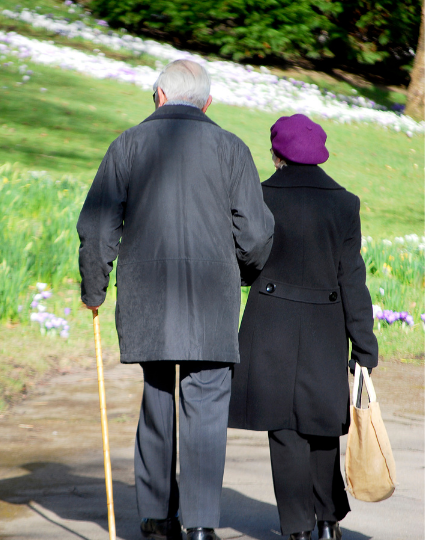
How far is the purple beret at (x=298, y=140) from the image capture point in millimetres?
2564

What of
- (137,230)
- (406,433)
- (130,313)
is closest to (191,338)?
(130,313)

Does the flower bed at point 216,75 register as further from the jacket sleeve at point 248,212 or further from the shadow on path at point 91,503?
the jacket sleeve at point 248,212

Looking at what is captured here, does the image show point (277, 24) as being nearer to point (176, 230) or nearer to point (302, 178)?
point (302, 178)

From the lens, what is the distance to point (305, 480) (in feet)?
8.43

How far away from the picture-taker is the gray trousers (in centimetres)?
246

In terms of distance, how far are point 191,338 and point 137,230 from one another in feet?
1.30

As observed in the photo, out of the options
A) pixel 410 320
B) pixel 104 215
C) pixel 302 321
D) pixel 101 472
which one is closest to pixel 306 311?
pixel 302 321

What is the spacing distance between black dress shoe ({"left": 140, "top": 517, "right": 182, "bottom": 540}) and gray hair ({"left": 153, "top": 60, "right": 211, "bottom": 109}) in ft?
4.78

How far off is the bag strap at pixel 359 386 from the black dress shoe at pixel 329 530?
47 cm

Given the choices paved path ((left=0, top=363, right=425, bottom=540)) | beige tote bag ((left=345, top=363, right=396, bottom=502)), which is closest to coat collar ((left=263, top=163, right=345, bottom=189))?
beige tote bag ((left=345, top=363, right=396, bottom=502))

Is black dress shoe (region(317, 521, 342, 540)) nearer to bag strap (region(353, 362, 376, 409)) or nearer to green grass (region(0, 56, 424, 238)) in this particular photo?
bag strap (region(353, 362, 376, 409))

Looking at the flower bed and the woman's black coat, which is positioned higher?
the woman's black coat

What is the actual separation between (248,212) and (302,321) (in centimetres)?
46

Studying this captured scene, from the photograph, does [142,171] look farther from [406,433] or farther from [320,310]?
[406,433]
